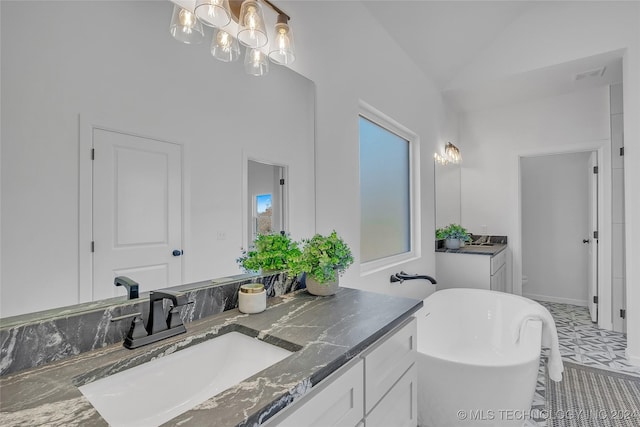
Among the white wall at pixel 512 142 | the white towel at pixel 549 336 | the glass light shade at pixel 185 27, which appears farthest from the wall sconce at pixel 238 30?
the white wall at pixel 512 142

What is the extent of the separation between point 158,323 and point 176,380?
0.17 metres

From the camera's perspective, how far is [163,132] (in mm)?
945

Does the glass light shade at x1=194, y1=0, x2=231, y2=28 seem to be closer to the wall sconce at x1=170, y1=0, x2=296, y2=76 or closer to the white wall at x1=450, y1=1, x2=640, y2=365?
the wall sconce at x1=170, y1=0, x2=296, y2=76

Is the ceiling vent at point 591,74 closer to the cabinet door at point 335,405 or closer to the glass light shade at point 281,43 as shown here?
the glass light shade at point 281,43

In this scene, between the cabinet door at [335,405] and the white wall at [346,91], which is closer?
the cabinet door at [335,405]

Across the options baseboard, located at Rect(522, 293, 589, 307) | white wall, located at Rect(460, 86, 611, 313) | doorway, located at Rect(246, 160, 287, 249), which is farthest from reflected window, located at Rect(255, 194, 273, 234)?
baseboard, located at Rect(522, 293, 589, 307)

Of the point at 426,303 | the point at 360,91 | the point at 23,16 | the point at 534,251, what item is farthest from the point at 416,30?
the point at 534,251

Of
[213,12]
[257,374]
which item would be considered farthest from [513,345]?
[213,12]

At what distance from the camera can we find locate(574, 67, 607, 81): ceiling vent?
2.87 m

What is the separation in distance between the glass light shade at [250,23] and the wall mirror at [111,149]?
0.36 feet

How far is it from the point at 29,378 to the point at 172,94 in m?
0.81

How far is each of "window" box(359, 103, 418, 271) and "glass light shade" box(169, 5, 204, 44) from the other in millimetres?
1294

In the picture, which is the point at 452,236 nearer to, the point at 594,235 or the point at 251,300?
the point at 594,235

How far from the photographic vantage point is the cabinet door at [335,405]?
27.5 inches
